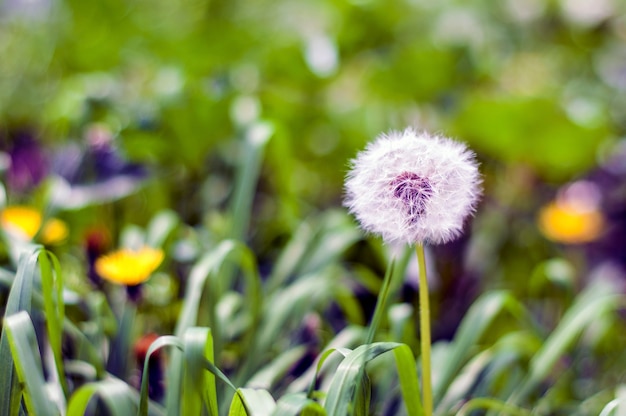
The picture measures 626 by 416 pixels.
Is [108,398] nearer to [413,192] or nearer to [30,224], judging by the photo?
[413,192]

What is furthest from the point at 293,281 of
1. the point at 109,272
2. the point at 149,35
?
the point at 149,35

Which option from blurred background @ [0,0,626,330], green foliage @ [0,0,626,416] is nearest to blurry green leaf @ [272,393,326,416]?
green foliage @ [0,0,626,416]

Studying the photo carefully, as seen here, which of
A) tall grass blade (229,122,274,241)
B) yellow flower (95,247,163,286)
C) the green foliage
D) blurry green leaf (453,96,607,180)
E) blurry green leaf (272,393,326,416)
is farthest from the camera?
blurry green leaf (453,96,607,180)

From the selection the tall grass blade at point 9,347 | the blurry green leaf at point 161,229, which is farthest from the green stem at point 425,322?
the blurry green leaf at point 161,229

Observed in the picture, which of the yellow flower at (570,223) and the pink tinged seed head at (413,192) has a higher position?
the pink tinged seed head at (413,192)

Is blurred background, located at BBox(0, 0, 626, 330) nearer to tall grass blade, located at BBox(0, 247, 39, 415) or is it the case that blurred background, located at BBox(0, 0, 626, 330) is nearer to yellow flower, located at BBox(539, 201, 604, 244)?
yellow flower, located at BBox(539, 201, 604, 244)

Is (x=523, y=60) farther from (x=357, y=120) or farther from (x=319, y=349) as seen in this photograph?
(x=319, y=349)

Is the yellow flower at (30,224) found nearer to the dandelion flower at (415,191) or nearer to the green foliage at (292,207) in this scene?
the green foliage at (292,207)
